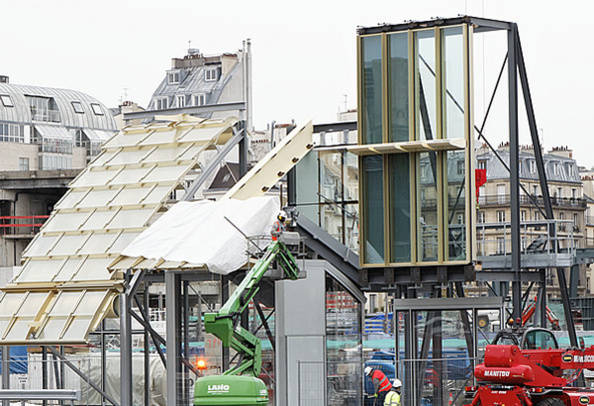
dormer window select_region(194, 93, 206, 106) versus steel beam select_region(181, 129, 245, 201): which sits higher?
dormer window select_region(194, 93, 206, 106)

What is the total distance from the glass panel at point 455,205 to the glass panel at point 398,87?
1302 millimetres

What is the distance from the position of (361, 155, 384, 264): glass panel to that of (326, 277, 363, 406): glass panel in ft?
4.09

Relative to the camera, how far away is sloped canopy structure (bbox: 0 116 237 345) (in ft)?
97.5

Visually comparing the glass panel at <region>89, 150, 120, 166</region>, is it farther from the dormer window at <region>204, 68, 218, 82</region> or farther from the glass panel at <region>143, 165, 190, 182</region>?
the dormer window at <region>204, 68, 218, 82</region>

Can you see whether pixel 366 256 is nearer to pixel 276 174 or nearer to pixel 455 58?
pixel 276 174

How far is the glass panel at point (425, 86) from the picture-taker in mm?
30000

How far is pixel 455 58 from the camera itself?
3002 centimetres

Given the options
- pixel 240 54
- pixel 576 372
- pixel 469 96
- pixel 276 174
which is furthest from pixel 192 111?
pixel 240 54

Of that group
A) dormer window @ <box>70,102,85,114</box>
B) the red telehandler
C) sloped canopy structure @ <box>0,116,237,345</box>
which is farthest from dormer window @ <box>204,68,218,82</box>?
the red telehandler

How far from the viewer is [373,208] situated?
30.7m

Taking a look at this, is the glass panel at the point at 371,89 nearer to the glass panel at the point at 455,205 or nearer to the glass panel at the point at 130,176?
the glass panel at the point at 455,205

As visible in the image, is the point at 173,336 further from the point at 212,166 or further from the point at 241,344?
the point at 241,344

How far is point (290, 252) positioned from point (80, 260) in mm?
6095

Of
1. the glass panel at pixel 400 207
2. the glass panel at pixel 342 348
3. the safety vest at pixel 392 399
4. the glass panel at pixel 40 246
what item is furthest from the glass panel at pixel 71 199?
the safety vest at pixel 392 399
